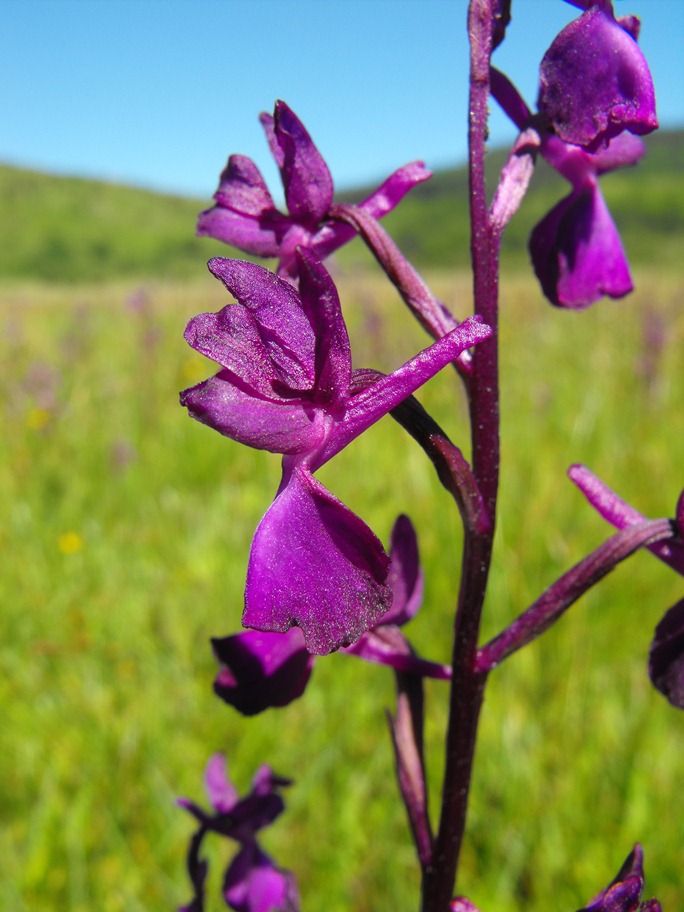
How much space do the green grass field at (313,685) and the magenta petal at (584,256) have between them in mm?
1177

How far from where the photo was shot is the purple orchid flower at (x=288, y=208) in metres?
0.74

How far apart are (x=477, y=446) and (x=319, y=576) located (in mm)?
179

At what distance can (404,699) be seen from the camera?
2.62ft

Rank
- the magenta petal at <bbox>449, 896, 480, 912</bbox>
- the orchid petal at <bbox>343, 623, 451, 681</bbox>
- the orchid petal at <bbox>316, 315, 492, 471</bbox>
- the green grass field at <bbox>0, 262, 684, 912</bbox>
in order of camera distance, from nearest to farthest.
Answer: the orchid petal at <bbox>316, 315, 492, 471</bbox> < the magenta petal at <bbox>449, 896, 480, 912</bbox> < the orchid petal at <bbox>343, 623, 451, 681</bbox> < the green grass field at <bbox>0, 262, 684, 912</bbox>

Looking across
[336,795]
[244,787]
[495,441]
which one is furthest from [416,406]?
[244,787]

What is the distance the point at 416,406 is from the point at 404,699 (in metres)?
0.33

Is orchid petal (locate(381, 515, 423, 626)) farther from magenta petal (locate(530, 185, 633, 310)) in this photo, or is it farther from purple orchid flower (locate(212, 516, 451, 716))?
magenta petal (locate(530, 185, 633, 310))

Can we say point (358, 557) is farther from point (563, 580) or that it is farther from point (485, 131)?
point (485, 131)

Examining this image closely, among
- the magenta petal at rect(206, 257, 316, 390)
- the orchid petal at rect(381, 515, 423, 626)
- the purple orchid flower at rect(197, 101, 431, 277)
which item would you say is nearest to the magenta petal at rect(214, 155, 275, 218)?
the purple orchid flower at rect(197, 101, 431, 277)

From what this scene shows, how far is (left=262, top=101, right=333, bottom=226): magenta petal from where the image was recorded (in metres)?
0.71

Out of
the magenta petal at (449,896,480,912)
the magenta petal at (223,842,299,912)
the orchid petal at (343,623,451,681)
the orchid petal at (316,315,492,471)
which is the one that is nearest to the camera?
the orchid petal at (316,315,492,471)

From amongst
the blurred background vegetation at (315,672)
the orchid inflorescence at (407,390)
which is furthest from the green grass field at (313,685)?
the orchid inflorescence at (407,390)

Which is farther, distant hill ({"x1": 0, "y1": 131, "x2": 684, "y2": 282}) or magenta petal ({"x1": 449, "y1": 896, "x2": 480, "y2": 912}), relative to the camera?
distant hill ({"x1": 0, "y1": 131, "x2": 684, "y2": 282})

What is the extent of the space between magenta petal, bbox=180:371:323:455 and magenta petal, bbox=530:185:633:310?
1.17ft
